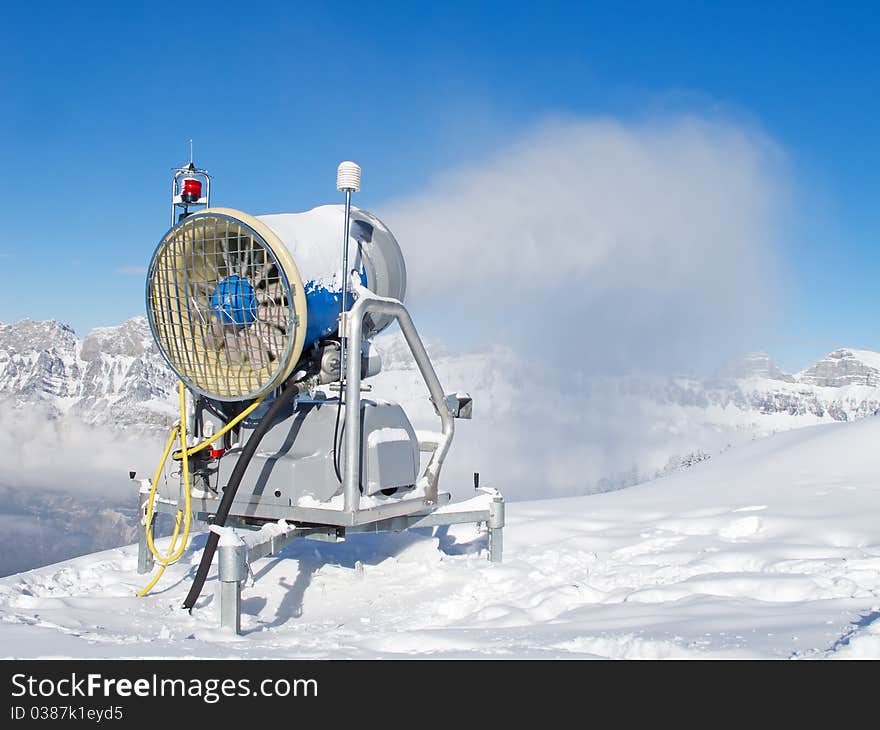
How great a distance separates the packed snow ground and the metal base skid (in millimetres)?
185

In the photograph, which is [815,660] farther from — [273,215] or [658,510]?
[658,510]

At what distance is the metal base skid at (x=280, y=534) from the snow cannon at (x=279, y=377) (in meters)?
0.02

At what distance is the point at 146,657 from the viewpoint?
3273 mm

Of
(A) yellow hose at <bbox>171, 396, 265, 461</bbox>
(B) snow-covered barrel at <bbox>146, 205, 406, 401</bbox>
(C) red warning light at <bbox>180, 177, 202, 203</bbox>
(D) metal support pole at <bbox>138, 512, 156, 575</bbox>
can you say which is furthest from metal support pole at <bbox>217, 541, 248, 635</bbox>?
(C) red warning light at <bbox>180, 177, 202, 203</bbox>

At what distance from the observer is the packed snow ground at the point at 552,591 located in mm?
3465

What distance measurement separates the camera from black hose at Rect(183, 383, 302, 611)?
4.45 m

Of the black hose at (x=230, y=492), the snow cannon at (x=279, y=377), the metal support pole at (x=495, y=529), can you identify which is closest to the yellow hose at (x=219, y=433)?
the snow cannon at (x=279, y=377)

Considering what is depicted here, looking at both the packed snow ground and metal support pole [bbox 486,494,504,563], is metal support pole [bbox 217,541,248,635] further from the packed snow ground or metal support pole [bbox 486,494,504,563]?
metal support pole [bbox 486,494,504,563]

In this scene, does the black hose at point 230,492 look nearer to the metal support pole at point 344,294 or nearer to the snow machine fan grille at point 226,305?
the snow machine fan grille at point 226,305

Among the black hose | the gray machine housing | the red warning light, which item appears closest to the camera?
the black hose

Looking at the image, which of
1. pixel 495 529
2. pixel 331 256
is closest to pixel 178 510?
pixel 331 256
